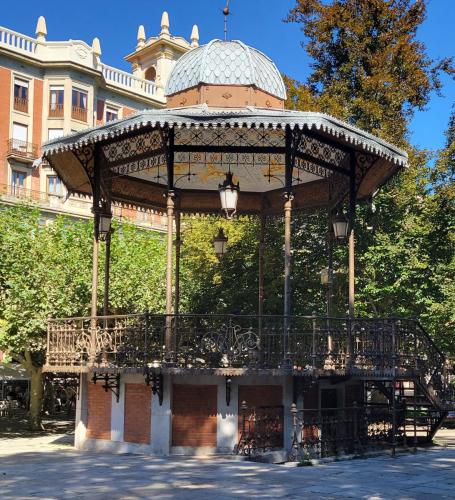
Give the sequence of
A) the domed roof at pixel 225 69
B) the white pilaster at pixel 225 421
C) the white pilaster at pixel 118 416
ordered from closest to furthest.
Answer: the white pilaster at pixel 225 421, the white pilaster at pixel 118 416, the domed roof at pixel 225 69

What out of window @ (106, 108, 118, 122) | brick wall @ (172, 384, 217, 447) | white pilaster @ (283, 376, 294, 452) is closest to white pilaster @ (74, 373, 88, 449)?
brick wall @ (172, 384, 217, 447)

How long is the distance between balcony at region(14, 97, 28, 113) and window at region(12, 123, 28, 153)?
3.66ft

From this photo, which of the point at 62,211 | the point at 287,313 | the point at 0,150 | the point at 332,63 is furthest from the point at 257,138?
the point at 0,150

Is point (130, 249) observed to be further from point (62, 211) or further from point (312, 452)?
point (62, 211)

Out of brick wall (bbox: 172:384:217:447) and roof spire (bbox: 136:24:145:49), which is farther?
roof spire (bbox: 136:24:145:49)

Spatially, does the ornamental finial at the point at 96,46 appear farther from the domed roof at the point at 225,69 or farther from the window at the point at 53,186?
the domed roof at the point at 225,69

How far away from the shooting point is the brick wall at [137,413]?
48.0 ft

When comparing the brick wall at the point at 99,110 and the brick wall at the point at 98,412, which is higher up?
the brick wall at the point at 99,110

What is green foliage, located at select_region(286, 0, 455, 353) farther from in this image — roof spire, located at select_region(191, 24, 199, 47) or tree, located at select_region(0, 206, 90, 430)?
roof spire, located at select_region(191, 24, 199, 47)

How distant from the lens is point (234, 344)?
13.9 m

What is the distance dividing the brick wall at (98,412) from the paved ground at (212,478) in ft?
2.86

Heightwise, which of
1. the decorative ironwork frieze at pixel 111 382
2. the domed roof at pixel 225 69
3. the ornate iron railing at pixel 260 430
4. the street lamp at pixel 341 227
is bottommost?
the ornate iron railing at pixel 260 430

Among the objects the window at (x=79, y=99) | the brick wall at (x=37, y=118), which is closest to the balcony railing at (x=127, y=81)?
the window at (x=79, y=99)

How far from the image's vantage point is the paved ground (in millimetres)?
10125
